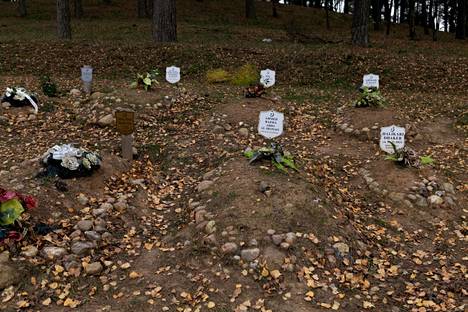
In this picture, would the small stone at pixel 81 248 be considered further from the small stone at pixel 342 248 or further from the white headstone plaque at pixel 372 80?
the white headstone plaque at pixel 372 80

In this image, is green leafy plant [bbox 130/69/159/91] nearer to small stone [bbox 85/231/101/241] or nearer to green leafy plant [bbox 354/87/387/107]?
green leafy plant [bbox 354/87/387/107]

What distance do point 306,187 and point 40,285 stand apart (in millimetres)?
3512

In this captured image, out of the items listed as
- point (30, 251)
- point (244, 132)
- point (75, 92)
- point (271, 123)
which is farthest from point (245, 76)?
point (30, 251)

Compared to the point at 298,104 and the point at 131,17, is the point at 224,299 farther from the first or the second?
the point at 131,17

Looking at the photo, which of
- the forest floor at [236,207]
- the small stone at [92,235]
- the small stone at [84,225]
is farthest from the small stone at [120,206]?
the small stone at [92,235]

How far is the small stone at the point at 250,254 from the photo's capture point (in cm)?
496

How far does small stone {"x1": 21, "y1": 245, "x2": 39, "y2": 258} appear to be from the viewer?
498 centimetres

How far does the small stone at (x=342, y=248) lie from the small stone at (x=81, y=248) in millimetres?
2918

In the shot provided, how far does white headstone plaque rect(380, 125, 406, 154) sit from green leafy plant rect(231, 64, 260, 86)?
5036 millimetres

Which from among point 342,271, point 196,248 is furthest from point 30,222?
point 342,271

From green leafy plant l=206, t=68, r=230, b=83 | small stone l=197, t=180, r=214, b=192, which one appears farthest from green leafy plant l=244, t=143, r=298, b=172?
green leafy plant l=206, t=68, r=230, b=83

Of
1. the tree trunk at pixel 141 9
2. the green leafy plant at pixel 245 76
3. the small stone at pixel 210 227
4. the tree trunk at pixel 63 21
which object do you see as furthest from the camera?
the tree trunk at pixel 141 9

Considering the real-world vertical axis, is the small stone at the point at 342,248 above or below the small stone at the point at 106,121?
below

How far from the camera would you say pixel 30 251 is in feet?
16.5
